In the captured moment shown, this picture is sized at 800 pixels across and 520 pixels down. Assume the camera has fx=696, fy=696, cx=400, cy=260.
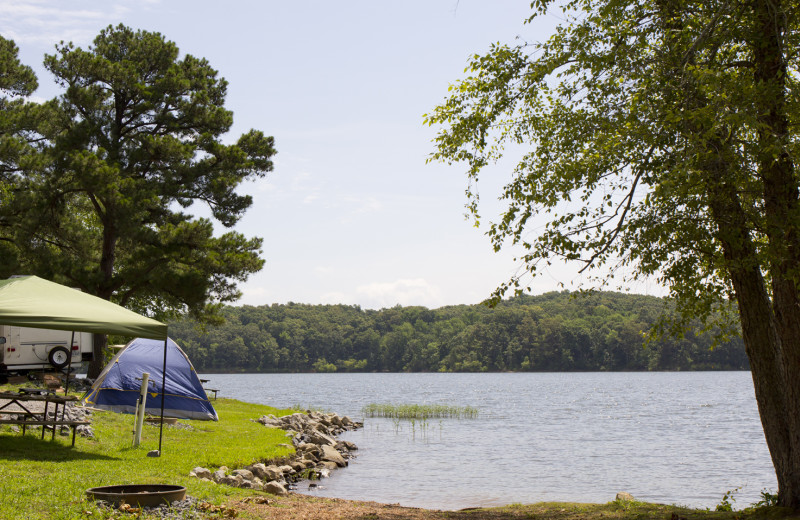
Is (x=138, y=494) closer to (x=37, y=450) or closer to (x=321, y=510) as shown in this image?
(x=321, y=510)

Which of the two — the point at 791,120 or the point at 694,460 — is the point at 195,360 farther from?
the point at 791,120

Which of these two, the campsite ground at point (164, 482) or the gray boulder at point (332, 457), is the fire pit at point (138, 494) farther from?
the gray boulder at point (332, 457)

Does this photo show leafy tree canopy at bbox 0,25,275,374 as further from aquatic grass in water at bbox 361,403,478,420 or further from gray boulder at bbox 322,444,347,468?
aquatic grass in water at bbox 361,403,478,420

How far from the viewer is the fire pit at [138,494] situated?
7.19m

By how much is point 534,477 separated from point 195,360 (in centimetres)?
11151

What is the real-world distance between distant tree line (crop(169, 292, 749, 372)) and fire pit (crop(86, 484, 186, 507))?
3674 inches

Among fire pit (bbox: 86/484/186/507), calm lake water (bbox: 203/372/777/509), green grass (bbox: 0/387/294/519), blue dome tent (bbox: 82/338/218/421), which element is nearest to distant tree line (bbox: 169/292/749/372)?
calm lake water (bbox: 203/372/777/509)

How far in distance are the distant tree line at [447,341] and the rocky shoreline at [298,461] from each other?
77.7 m

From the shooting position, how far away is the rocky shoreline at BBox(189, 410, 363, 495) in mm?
11156

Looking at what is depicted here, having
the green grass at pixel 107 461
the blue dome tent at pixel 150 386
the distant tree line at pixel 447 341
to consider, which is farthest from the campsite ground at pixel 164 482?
the distant tree line at pixel 447 341

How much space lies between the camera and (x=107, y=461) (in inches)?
410

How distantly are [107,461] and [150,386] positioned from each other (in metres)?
6.57

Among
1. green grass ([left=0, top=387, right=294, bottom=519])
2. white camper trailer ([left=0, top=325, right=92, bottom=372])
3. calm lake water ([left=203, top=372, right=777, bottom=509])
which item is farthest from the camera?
white camper trailer ([left=0, top=325, right=92, bottom=372])

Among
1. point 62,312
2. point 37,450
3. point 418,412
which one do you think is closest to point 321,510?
point 37,450
